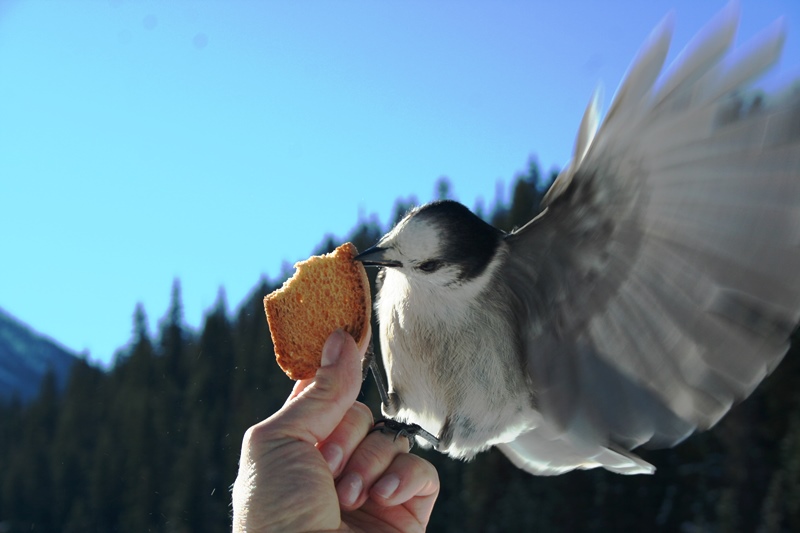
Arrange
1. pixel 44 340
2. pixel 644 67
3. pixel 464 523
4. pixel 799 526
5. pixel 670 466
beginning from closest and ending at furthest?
pixel 644 67 < pixel 799 526 < pixel 670 466 < pixel 464 523 < pixel 44 340

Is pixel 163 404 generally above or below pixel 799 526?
above

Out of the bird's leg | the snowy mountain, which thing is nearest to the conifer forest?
the bird's leg

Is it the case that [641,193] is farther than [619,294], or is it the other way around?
[619,294]

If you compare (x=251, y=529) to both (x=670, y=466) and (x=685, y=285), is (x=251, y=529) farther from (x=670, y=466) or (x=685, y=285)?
(x=670, y=466)

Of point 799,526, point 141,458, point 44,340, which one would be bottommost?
point 799,526

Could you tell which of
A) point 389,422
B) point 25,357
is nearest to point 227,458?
point 389,422

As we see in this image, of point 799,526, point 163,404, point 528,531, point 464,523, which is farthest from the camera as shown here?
point 163,404

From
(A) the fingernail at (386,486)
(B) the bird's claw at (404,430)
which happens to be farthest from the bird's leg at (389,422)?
(A) the fingernail at (386,486)

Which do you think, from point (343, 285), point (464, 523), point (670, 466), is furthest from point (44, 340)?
point (343, 285)

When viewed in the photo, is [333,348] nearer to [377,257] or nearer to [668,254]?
[377,257]
